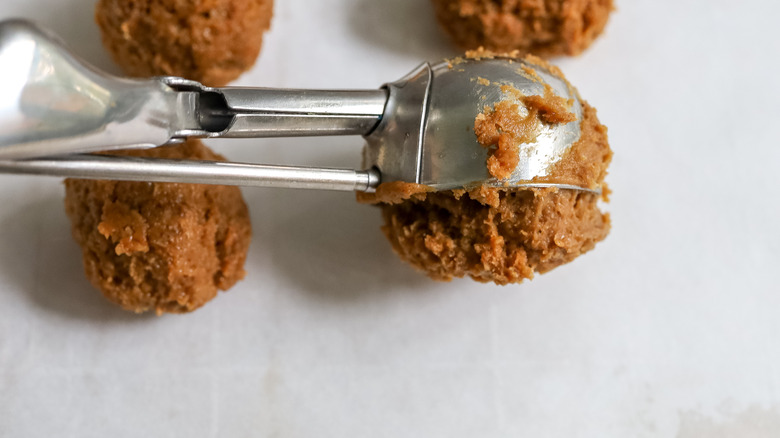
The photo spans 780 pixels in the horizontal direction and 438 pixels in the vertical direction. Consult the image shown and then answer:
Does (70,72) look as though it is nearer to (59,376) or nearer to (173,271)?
(173,271)

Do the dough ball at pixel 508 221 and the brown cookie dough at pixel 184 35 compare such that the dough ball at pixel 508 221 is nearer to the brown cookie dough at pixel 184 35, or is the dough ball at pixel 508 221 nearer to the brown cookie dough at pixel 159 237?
the brown cookie dough at pixel 159 237

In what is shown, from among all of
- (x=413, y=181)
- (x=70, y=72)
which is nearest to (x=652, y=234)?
(x=413, y=181)

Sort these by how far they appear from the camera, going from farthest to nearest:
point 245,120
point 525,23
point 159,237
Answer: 1. point 525,23
2. point 159,237
3. point 245,120

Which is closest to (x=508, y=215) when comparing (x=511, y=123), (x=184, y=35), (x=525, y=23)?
(x=511, y=123)

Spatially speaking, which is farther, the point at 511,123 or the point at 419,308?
the point at 419,308

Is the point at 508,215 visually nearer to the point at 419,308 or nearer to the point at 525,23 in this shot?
the point at 419,308

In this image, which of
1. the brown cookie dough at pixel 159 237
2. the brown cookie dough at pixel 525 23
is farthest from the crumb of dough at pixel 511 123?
the brown cookie dough at pixel 159 237

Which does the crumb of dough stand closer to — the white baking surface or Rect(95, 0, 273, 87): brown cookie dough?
the white baking surface
